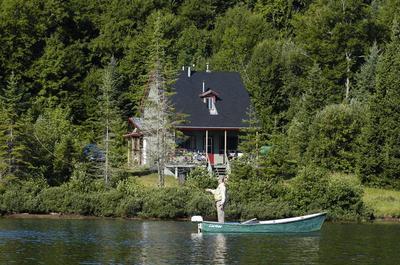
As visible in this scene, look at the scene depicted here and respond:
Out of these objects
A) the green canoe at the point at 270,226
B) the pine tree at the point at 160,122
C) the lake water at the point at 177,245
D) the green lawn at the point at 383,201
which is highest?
the pine tree at the point at 160,122

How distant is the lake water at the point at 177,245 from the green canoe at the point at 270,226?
35 centimetres

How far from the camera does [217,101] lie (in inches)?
3317

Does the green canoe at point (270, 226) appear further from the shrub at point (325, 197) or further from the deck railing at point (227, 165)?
the deck railing at point (227, 165)

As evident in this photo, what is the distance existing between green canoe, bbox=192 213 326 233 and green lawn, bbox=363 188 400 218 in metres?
12.4

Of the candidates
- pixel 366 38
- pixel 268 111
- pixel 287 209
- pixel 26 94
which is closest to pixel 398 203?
pixel 287 209

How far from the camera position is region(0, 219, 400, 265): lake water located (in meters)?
37.5

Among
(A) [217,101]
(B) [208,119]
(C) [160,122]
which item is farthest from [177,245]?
(A) [217,101]

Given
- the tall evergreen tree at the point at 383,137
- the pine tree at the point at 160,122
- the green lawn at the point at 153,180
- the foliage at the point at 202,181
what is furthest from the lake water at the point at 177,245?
the green lawn at the point at 153,180

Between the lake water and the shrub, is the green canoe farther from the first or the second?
the shrub

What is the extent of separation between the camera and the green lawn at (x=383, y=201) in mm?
61062

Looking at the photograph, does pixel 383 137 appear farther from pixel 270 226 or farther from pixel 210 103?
pixel 270 226

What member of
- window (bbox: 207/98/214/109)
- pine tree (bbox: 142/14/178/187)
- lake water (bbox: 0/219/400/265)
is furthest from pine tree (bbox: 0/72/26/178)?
window (bbox: 207/98/214/109)

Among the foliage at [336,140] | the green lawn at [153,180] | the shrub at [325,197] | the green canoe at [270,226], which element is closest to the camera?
the green canoe at [270,226]

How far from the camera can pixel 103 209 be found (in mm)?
59719
